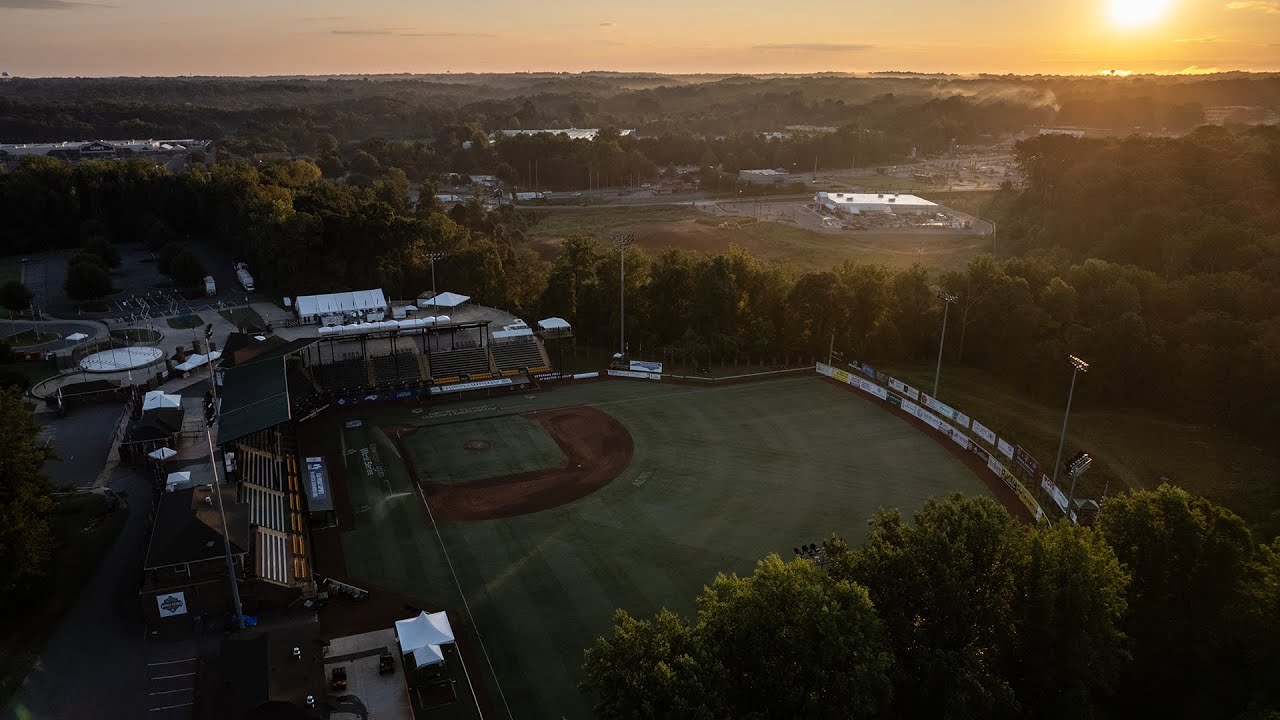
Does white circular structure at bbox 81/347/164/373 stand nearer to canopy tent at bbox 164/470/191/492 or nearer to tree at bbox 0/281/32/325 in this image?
tree at bbox 0/281/32/325

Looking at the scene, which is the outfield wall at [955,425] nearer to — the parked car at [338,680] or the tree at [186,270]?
the parked car at [338,680]

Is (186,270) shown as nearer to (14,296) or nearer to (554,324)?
(14,296)

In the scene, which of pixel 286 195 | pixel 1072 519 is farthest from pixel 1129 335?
pixel 286 195

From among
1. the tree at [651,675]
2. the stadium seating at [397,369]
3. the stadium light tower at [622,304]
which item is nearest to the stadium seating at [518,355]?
the stadium seating at [397,369]

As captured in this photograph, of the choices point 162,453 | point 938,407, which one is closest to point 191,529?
point 162,453

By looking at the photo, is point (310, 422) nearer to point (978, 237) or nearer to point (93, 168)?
point (93, 168)
